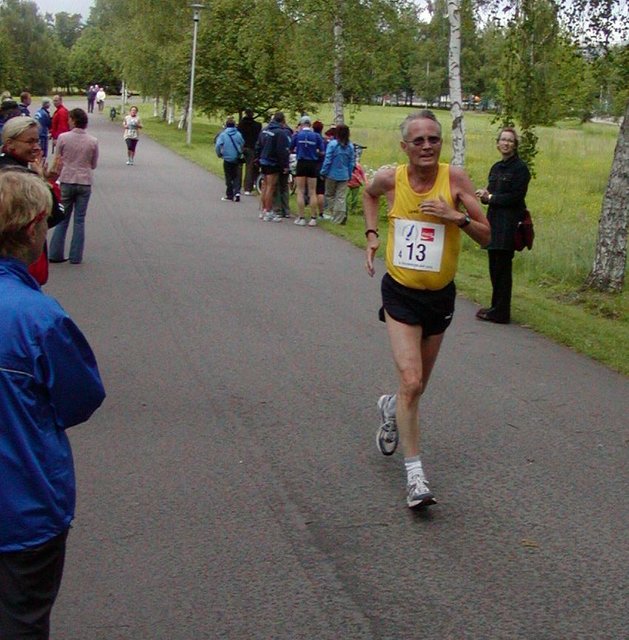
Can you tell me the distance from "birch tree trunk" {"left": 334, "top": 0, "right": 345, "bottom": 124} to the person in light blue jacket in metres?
6.48

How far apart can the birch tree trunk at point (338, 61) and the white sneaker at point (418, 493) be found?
21.5 metres

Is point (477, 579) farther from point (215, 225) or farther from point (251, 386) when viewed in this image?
point (215, 225)

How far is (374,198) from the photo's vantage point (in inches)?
254

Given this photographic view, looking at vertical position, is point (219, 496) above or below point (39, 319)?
below

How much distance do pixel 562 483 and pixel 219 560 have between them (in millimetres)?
2258

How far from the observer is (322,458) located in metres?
6.55

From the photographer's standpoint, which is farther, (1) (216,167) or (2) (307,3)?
(1) (216,167)

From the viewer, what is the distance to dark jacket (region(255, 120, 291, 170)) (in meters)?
19.8

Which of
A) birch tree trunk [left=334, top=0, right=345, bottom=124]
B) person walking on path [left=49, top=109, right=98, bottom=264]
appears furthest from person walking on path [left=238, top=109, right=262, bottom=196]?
person walking on path [left=49, top=109, right=98, bottom=264]

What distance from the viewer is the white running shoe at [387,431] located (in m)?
6.50

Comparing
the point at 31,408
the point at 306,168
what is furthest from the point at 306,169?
the point at 31,408

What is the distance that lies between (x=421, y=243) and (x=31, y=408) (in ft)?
10.7

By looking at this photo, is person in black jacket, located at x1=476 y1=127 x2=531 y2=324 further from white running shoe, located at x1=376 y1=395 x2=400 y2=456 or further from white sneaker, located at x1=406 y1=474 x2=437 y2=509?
white sneaker, located at x1=406 y1=474 x2=437 y2=509

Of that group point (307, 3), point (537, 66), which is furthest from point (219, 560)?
point (307, 3)
